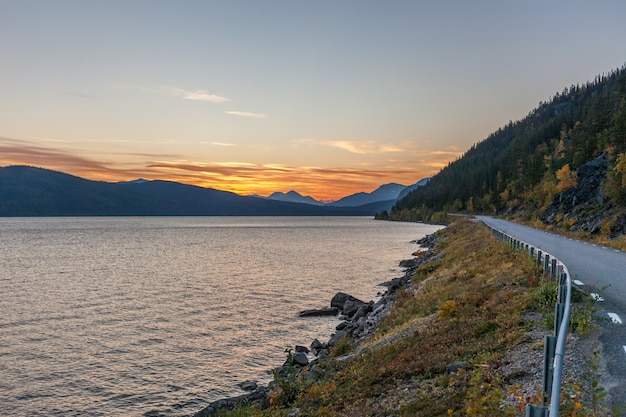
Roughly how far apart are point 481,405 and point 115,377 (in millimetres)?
17824

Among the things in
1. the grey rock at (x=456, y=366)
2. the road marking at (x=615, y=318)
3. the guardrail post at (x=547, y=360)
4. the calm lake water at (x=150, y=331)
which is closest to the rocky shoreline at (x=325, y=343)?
the calm lake water at (x=150, y=331)

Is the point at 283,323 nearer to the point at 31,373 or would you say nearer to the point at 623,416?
the point at 31,373

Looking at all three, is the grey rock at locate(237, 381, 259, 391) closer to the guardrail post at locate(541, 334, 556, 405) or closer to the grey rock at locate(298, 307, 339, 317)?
the grey rock at locate(298, 307, 339, 317)

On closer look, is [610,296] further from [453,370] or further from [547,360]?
[547,360]

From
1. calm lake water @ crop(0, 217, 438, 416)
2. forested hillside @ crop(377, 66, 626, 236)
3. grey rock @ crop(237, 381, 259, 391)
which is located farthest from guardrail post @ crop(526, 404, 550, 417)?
forested hillside @ crop(377, 66, 626, 236)

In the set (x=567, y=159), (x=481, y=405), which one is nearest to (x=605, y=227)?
(x=481, y=405)

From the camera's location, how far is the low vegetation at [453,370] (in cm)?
818

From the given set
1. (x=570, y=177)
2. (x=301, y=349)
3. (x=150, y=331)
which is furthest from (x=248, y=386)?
(x=570, y=177)

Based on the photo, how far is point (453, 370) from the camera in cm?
1020

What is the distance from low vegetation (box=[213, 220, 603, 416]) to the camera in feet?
26.8

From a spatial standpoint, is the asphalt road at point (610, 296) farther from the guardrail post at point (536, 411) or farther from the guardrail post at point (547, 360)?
the guardrail post at point (536, 411)

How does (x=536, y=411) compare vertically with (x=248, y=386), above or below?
above

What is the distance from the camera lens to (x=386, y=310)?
25688 millimetres

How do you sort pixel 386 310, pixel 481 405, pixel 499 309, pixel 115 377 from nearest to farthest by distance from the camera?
pixel 481 405
pixel 499 309
pixel 115 377
pixel 386 310
